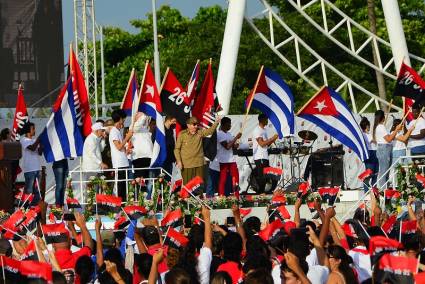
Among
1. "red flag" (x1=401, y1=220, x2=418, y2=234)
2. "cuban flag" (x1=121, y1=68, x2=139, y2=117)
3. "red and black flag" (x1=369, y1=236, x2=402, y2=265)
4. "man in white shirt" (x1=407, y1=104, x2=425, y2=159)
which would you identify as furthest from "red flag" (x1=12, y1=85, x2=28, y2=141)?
"red and black flag" (x1=369, y1=236, x2=402, y2=265)

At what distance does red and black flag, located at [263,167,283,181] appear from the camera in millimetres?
23922

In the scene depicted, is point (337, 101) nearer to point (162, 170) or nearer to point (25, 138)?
point (162, 170)

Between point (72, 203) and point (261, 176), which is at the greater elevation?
point (261, 176)

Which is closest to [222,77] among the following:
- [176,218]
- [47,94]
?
[47,94]

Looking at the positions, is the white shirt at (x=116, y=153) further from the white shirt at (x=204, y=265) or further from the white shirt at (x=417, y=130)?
the white shirt at (x=204, y=265)

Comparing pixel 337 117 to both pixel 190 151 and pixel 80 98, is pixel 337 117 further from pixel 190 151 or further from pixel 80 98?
pixel 80 98

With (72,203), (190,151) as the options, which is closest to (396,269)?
(72,203)

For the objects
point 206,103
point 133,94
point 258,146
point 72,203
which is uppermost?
point 133,94

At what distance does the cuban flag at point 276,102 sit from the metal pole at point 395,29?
8404 mm

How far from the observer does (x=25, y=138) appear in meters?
22.9

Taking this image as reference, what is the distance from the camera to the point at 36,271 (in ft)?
34.7

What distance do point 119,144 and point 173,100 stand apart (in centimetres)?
182

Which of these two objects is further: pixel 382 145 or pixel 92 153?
pixel 382 145

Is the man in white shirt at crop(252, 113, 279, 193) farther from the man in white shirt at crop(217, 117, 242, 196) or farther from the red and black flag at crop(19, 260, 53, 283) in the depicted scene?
the red and black flag at crop(19, 260, 53, 283)
